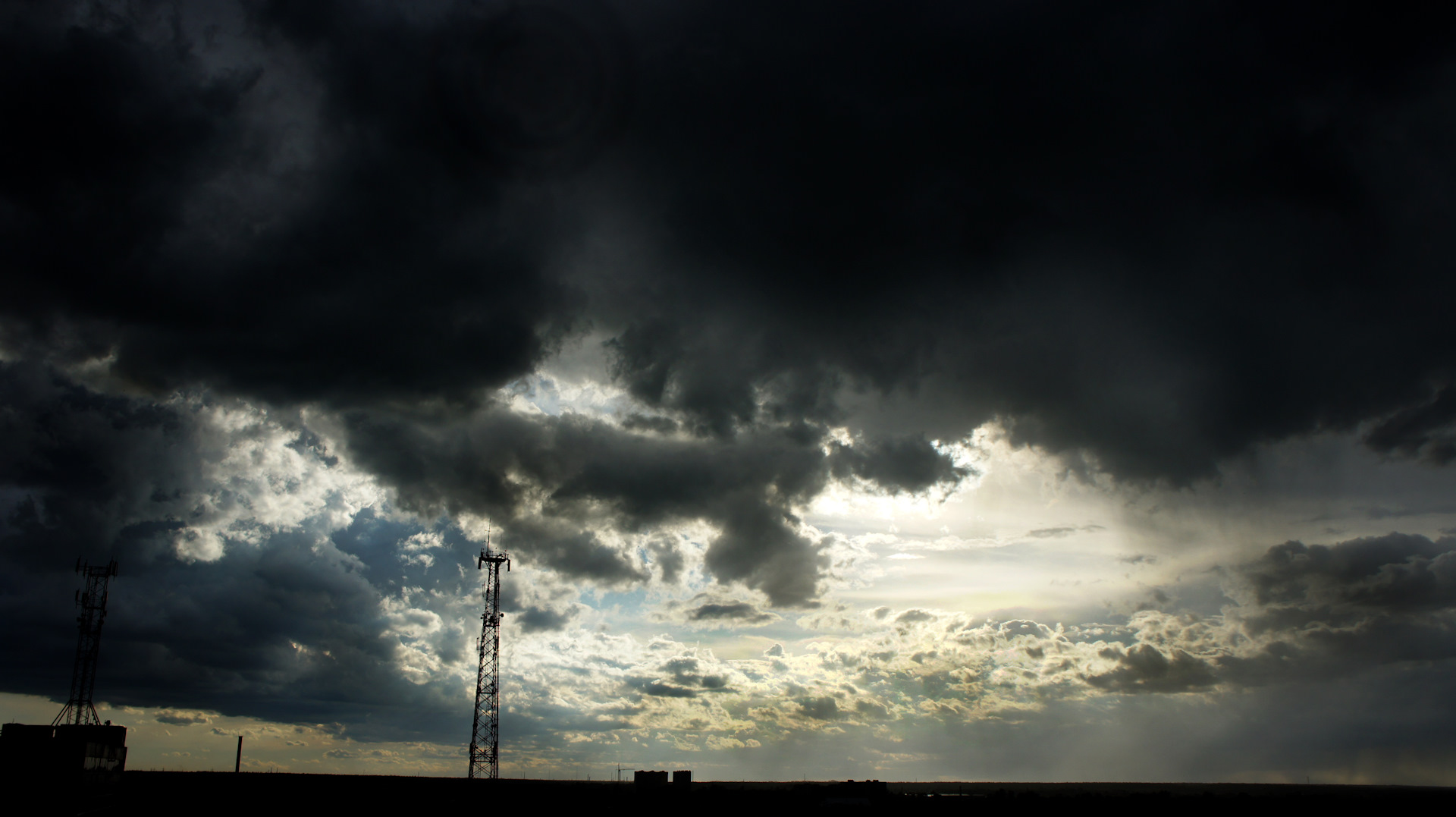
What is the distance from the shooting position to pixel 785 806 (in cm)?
8119

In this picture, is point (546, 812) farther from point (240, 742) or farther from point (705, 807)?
point (240, 742)

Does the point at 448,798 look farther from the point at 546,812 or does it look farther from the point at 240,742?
the point at 240,742

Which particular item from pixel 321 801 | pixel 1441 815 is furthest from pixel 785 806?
pixel 1441 815

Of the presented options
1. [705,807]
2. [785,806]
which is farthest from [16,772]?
[785,806]

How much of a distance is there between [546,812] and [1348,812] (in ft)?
323

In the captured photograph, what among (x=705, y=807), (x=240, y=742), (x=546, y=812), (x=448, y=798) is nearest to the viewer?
(x=546, y=812)

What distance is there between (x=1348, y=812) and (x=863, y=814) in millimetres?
81276

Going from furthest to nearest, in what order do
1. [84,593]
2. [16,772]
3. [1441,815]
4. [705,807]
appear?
[1441,815], [705,807], [84,593], [16,772]

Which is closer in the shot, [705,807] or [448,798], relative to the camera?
[705,807]

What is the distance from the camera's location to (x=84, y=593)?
76.8 metres

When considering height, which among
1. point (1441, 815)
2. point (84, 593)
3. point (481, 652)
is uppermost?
point (84, 593)

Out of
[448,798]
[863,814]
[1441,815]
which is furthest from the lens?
[1441,815]

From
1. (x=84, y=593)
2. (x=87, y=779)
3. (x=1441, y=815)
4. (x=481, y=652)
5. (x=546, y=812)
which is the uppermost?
(x=84, y=593)

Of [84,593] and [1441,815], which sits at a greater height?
[84,593]
